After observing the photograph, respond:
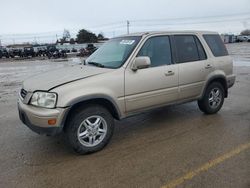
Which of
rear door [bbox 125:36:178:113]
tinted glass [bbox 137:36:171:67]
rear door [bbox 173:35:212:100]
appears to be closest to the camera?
rear door [bbox 125:36:178:113]

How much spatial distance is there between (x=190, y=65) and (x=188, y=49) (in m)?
0.37

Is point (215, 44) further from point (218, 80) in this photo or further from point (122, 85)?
point (122, 85)

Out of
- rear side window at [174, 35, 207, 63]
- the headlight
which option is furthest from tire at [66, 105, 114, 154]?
rear side window at [174, 35, 207, 63]

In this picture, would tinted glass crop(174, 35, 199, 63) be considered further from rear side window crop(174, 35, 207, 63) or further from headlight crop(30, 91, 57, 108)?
headlight crop(30, 91, 57, 108)

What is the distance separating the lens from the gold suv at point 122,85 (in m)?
3.67

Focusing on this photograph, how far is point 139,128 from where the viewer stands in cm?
508

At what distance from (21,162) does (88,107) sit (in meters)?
1.27

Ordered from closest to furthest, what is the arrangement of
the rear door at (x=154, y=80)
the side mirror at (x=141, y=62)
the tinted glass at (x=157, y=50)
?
1. the side mirror at (x=141, y=62)
2. the rear door at (x=154, y=80)
3. the tinted glass at (x=157, y=50)

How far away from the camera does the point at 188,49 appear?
5.22 m

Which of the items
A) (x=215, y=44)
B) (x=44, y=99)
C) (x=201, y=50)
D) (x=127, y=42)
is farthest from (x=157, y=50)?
(x=44, y=99)

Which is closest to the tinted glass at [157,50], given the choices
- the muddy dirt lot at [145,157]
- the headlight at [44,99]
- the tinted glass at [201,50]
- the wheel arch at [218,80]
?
the tinted glass at [201,50]

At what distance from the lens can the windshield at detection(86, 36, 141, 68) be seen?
4406 mm

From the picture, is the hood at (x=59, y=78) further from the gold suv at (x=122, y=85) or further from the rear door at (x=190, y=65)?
the rear door at (x=190, y=65)

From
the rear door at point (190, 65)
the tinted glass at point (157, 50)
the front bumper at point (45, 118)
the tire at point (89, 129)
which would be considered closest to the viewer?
the front bumper at point (45, 118)
